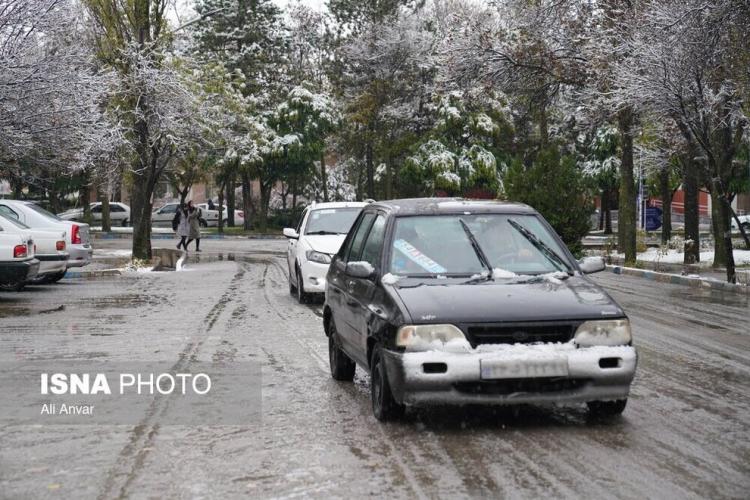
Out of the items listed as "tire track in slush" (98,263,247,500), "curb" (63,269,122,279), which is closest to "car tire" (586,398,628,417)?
"tire track in slush" (98,263,247,500)

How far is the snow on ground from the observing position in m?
28.4

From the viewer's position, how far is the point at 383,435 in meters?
7.02

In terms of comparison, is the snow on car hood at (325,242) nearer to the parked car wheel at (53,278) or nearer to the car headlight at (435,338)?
the parked car wheel at (53,278)

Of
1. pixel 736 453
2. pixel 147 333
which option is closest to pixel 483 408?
pixel 736 453

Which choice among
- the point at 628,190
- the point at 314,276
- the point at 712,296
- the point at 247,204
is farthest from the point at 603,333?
the point at 247,204

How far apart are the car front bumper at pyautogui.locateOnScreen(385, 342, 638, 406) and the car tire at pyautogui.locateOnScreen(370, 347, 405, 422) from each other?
8.4 inches

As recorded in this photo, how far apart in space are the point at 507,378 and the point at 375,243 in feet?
6.86

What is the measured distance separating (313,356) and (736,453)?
537cm

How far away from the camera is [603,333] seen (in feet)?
23.2

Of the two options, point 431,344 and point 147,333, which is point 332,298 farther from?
point 147,333

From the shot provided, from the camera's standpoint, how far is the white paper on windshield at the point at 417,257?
25.9 ft

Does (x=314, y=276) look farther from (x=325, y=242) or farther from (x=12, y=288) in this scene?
(x=12, y=288)

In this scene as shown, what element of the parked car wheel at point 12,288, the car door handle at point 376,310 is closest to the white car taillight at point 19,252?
the parked car wheel at point 12,288

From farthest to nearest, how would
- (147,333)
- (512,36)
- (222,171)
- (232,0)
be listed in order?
(232,0) → (222,171) → (512,36) → (147,333)
